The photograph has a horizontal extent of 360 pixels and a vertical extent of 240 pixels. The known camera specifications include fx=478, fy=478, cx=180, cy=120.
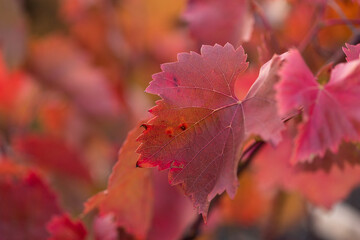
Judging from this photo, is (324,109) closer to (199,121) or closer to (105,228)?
(199,121)

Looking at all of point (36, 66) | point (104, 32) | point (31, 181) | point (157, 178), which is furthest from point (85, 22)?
point (31, 181)

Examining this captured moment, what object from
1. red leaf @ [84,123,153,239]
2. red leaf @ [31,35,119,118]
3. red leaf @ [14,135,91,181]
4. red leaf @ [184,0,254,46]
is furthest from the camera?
red leaf @ [31,35,119,118]

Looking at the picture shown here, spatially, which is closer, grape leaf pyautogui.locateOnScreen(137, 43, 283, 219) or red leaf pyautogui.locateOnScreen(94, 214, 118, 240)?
grape leaf pyautogui.locateOnScreen(137, 43, 283, 219)

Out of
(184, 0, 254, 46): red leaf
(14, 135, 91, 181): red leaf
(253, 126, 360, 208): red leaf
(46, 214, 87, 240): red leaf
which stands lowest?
(253, 126, 360, 208): red leaf

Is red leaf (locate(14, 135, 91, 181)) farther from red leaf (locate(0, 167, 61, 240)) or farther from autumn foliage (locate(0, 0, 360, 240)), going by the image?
red leaf (locate(0, 167, 61, 240))

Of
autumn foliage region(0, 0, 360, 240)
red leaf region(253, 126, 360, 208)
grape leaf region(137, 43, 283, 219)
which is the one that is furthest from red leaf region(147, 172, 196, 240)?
grape leaf region(137, 43, 283, 219)

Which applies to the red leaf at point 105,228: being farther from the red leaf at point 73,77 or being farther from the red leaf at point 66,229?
the red leaf at point 73,77

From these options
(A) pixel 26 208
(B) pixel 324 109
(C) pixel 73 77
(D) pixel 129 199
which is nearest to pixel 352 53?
(B) pixel 324 109
